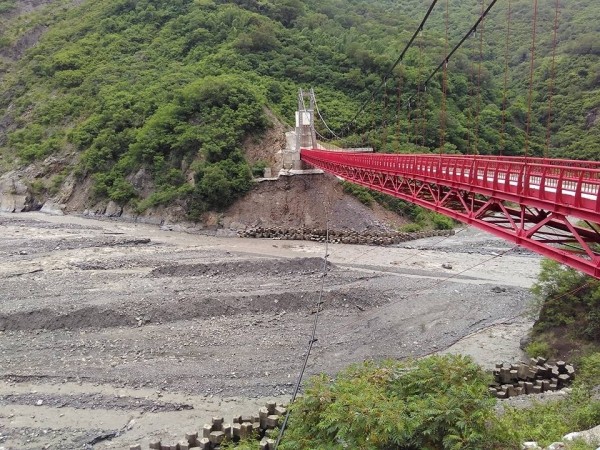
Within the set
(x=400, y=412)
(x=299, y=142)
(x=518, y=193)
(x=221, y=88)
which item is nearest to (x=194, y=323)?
(x=400, y=412)

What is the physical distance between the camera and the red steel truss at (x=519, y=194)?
7.07m

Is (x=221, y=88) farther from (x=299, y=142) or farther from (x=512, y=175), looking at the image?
(x=512, y=175)

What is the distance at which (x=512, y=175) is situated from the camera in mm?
9812

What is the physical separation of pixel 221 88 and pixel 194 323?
2522cm

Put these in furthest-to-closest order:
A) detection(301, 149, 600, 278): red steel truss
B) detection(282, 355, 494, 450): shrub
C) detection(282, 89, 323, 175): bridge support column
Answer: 1. detection(282, 89, 323, 175): bridge support column
2. detection(301, 149, 600, 278): red steel truss
3. detection(282, 355, 494, 450): shrub

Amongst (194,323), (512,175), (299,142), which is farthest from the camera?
(299,142)

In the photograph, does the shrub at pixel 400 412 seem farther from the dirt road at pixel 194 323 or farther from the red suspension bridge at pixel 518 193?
the dirt road at pixel 194 323

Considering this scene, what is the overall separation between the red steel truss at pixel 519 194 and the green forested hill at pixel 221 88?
1864cm

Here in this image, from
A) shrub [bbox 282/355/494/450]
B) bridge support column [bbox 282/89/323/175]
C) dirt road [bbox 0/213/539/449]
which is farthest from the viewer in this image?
bridge support column [bbox 282/89/323/175]

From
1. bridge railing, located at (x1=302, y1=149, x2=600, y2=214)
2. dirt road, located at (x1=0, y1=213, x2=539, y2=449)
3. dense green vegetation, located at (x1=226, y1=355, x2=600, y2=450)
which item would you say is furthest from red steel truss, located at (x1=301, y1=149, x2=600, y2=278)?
dirt road, located at (x1=0, y1=213, x2=539, y2=449)

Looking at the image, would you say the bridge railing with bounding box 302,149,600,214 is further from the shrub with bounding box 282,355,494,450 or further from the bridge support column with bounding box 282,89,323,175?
the bridge support column with bounding box 282,89,323,175

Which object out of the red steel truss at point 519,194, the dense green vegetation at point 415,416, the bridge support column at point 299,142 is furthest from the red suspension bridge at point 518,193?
the bridge support column at point 299,142

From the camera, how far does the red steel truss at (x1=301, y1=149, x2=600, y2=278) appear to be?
7066 millimetres

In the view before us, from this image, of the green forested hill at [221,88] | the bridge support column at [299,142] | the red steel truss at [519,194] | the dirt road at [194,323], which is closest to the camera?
the red steel truss at [519,194]
